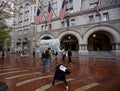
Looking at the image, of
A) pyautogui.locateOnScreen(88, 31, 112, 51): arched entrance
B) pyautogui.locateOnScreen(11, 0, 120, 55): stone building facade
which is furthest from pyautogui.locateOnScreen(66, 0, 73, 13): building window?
pyautogui.locateOnScreen(88, 31, 112, 51): arched entrance

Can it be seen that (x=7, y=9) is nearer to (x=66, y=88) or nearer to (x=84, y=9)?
(x=66, y=88)

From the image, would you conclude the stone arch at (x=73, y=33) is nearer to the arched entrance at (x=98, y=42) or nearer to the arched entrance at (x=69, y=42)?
the arched entrance at (x=69, y=42)

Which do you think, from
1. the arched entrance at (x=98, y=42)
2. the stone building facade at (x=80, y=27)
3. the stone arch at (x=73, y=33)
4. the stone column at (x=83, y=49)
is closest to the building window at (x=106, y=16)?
the stone building facade at (x=80, y=27)

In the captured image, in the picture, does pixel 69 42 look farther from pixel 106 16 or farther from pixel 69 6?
pixel 106 16

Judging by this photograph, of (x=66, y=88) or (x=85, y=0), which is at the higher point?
(x=85, y=0)

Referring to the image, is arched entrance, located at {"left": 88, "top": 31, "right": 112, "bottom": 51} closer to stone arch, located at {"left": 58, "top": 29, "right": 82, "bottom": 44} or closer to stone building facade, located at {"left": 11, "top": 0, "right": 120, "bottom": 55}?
stone building facade, located at {"left": 11, "top": 0, "right": 120, "bottom": 55}

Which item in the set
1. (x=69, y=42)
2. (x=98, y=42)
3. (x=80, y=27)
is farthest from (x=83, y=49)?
(x=69, y=42)

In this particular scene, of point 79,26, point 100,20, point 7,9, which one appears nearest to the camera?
point 7,9

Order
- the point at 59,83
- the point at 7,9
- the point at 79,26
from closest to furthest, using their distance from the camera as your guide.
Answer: the point at 59,83
the point at 7,9
the point at 79,26

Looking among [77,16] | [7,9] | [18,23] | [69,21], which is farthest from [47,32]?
[7,9]

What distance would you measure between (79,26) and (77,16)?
298cm

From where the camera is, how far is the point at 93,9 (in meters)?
31.0

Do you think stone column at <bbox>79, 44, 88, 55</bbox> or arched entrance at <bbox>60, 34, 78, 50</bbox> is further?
arched entrance at <bbox>60, 34, 78, 50</bbox>

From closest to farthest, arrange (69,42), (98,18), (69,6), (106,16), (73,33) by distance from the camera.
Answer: (106,16) → (98,18) → (73,33) → (69,6) → (69,42)
